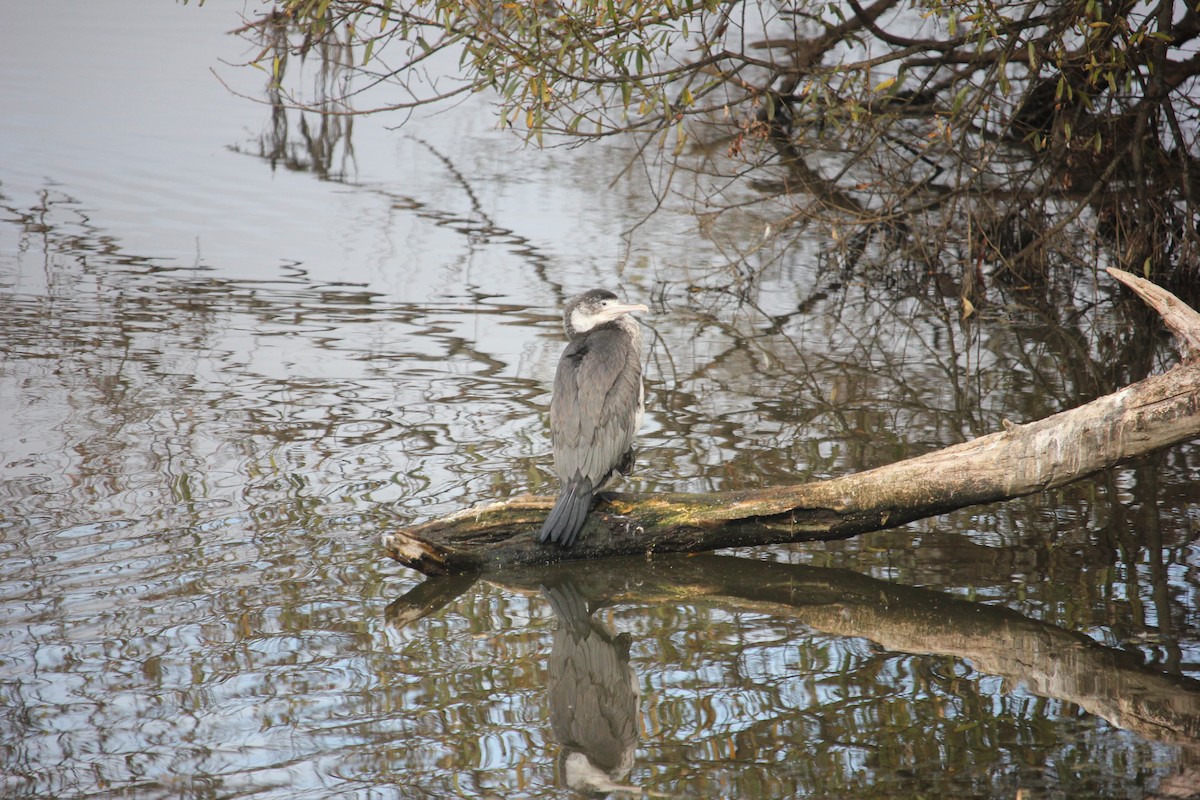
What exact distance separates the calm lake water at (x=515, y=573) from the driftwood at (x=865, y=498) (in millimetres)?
144

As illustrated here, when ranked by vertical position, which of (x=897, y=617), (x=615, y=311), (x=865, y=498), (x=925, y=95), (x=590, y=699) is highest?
(x=925, y=95)

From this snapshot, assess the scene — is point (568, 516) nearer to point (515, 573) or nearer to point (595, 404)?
point (515, 573)

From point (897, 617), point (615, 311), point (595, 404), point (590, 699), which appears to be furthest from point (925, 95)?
point (590, 699)

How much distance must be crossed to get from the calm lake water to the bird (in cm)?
30

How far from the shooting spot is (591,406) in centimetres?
452

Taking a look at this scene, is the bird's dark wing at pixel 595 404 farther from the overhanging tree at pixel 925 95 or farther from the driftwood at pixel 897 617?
the overhanging tree at pixel 925 95

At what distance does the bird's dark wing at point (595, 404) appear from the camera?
14.4ft

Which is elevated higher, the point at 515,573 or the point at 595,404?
the point at 595,404

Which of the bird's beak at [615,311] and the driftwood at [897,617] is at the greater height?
the bird's beak at [615,311]

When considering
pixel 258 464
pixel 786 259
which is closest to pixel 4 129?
pixel 786 259

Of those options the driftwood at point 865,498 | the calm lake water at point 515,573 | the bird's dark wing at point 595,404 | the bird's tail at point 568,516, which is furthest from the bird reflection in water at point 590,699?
the bird's dark wing at point 595,404

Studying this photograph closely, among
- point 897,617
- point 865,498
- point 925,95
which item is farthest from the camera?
point 925,95

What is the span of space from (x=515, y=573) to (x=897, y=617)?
4.51ft

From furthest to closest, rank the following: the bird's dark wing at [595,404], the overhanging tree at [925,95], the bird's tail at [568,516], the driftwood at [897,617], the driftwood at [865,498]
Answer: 1. the overhanging tree at [925,95]
2. the bird's dark wing at [595,404]
3. the bird's tail at [568,516]
4. the driftwood at [865,498]
5. the driftwood at [897,617]
